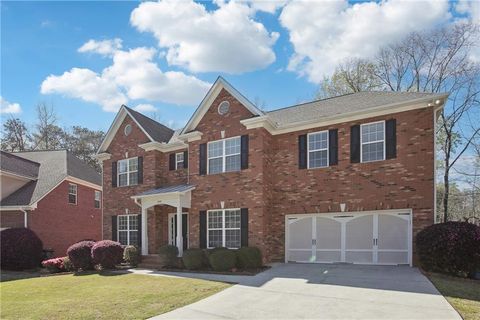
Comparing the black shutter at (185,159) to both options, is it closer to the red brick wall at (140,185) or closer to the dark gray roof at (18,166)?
the red brick wall at (140,185)

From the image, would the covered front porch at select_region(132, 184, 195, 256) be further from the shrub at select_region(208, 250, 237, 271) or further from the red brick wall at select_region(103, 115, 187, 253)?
the shrub at select_region(208, 250, 237, 271)

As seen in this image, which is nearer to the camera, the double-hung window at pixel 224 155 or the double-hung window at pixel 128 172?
the double-hung window at pixel 224 155

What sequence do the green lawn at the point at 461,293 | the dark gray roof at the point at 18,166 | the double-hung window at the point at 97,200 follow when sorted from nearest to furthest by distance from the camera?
the green lawn at the point at 461,293 → the dark gray roof at the point at 18,166 → the double-hung window at the point at 97,200

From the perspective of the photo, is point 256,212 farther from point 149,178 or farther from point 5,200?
point 5,200

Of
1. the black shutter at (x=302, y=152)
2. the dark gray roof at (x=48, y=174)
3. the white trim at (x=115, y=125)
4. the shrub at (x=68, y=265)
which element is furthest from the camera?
the dark gray roof at (x=48, y=174)

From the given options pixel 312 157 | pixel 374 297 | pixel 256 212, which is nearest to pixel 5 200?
pixel 256 212

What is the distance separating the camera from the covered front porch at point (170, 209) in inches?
688

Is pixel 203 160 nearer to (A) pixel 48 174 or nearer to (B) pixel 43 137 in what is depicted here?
(A) pixel 48 174

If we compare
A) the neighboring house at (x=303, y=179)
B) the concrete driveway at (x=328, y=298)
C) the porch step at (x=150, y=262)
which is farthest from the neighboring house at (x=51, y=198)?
the concrete driveway at (x=328, y=298)

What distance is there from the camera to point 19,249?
62.8 ft

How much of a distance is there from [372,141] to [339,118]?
65.7 inches

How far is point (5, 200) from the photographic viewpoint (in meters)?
22.0

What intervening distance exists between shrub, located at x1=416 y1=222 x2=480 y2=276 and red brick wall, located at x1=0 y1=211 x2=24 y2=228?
21.1 meters

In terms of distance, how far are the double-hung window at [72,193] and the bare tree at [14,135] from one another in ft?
65.2
